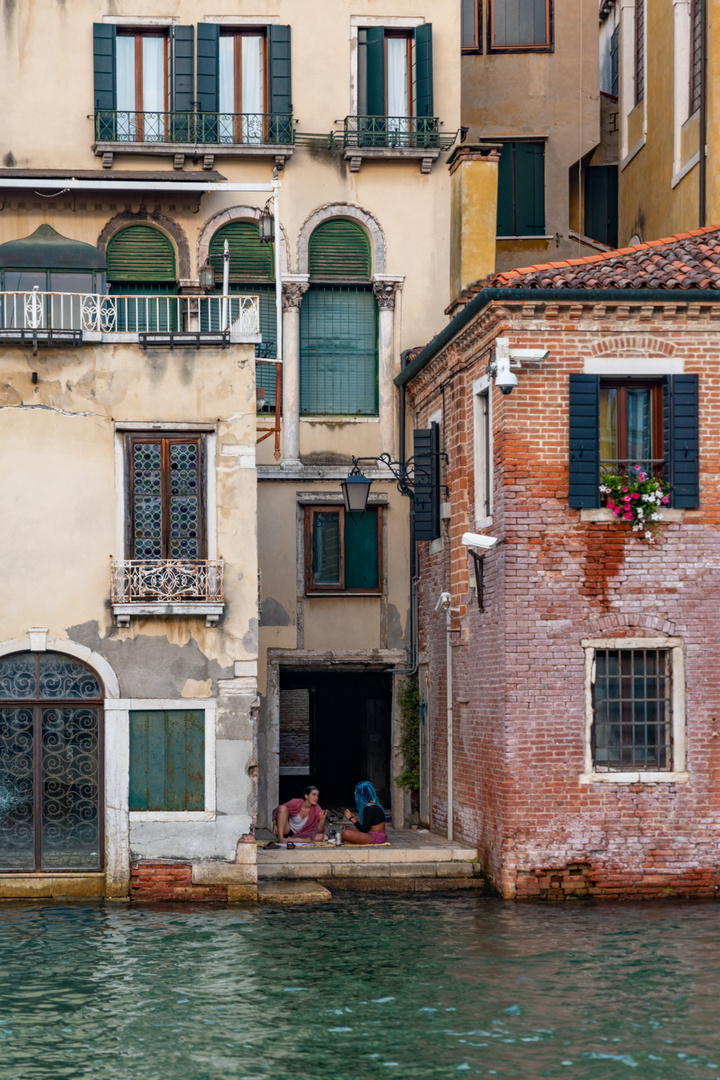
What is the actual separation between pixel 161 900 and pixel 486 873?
147 inches

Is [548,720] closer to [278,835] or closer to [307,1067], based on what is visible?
[278,835]

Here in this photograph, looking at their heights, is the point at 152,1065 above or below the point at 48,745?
below

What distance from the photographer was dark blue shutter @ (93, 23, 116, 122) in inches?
894

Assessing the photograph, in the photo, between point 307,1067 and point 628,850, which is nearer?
point 307,1067

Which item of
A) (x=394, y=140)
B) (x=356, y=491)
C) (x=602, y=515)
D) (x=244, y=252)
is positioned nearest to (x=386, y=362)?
(x=244, y=252)

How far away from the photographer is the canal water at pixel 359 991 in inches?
425

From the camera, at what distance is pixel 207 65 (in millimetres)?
22891

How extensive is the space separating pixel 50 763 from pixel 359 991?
578 cm

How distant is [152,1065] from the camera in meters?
10.7

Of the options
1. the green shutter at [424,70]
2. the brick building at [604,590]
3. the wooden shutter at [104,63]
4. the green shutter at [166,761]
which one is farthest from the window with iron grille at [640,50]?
the green shutter at [166,761]

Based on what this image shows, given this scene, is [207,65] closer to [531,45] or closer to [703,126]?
[531,45]

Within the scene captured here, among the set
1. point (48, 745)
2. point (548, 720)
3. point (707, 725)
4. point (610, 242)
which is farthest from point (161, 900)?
point (610, 242)

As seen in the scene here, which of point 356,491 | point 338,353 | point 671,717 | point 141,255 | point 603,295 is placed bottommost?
point 671,717

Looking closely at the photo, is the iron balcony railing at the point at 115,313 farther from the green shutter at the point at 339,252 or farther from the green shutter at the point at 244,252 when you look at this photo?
the green shutter at the point at 339,252
